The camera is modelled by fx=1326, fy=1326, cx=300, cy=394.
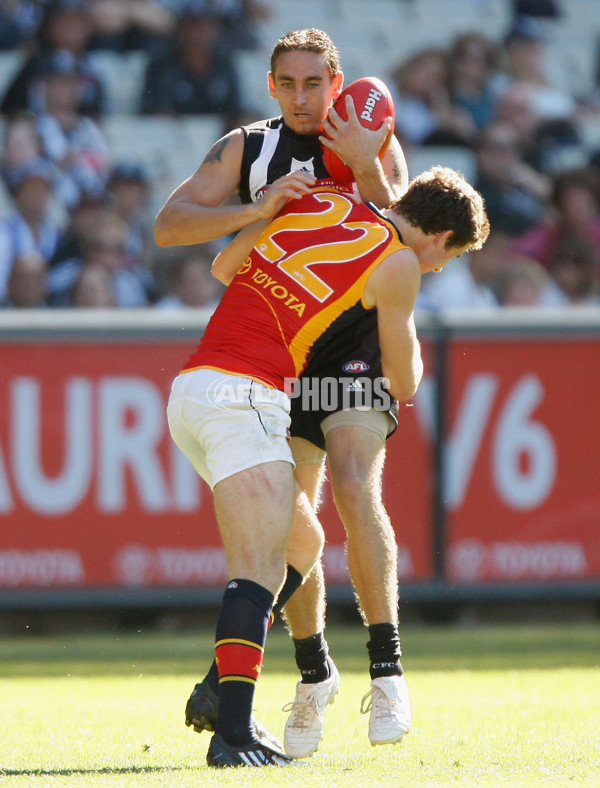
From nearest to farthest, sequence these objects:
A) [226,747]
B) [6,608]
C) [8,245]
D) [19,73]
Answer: [226,747]
[6,608]
[8,245]
[19,73]

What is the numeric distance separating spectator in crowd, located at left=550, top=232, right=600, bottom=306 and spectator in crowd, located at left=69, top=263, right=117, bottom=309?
138 inches

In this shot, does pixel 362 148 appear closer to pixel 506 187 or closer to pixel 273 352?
pixel 273 352

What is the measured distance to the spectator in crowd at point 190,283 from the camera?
948 centimetres

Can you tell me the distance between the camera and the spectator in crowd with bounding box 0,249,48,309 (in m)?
9.51

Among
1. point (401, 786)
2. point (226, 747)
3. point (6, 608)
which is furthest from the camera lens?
point (6, 608)

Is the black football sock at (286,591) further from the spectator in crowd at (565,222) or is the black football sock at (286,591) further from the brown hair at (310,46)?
the spectator in crowd at (565,222)

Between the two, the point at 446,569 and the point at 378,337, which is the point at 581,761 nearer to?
the point at 378,337

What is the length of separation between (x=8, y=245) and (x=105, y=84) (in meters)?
2.35

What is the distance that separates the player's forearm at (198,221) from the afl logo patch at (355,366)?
61 centimetres

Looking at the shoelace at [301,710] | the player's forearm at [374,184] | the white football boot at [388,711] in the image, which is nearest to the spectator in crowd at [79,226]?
the player's forearm at [374,184]

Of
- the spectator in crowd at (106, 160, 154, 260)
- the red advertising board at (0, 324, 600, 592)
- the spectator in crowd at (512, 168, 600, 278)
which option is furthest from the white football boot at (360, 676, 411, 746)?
the spectator in crowd at (512, 168, 600, 278)

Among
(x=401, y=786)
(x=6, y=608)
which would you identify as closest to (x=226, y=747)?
(x=401, y=786)

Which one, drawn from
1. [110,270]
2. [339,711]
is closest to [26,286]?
[110,270]

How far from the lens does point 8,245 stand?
988 cm
